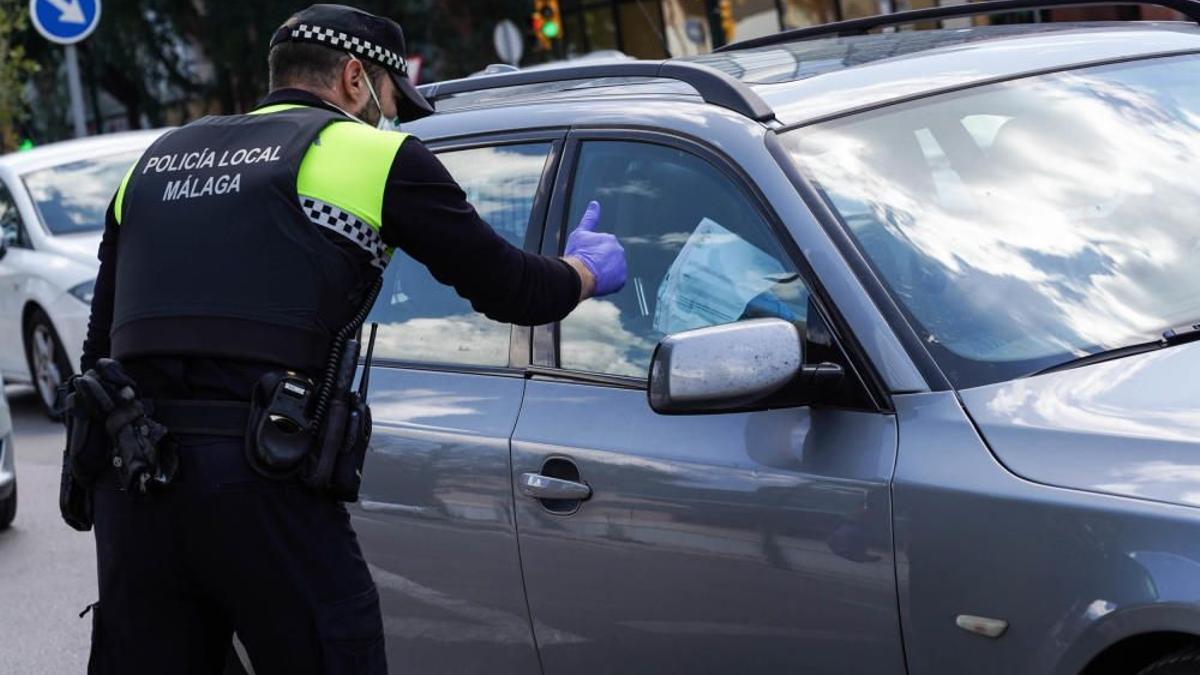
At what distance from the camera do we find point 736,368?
10.2ft

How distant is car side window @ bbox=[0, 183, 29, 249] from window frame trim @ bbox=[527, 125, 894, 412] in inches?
361

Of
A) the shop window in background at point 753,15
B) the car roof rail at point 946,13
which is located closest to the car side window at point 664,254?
the car roof rail at point 946,13

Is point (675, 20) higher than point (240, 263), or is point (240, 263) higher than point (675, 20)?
point (240, 263)

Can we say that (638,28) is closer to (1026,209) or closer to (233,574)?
(1026,209)

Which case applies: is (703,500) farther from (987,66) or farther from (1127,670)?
(987,66)

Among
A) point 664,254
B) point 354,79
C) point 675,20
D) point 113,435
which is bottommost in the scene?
point 675,20

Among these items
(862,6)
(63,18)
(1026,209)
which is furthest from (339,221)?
(862,6)

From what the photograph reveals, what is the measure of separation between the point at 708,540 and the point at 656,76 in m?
1.10

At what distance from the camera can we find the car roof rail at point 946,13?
4.35m

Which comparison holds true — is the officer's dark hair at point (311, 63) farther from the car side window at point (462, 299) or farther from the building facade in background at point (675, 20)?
the building facade in background at point (675, 20)

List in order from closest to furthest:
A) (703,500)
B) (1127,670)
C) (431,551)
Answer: (1127,670) < (703,500) < (431,551)

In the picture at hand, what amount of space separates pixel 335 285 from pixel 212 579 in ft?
1.69

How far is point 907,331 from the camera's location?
10.3 feet

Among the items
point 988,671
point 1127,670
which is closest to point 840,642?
point 988,671
